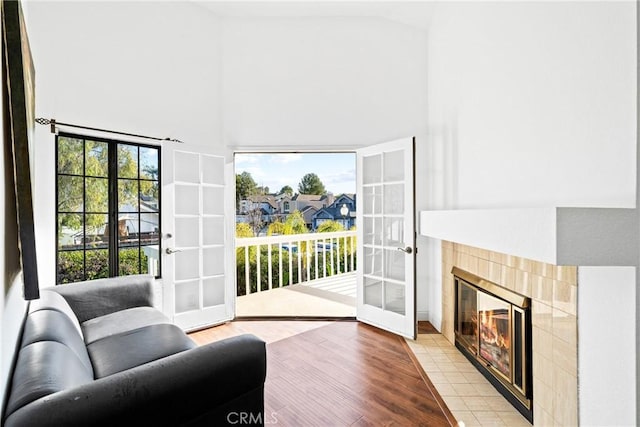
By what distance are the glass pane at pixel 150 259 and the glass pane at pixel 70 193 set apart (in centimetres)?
67

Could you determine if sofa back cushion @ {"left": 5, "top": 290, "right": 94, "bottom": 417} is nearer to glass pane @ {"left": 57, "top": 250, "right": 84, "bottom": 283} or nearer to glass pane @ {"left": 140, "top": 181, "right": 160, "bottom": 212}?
glass pane @ {"left": 57, "top": 250, "right": 84, "bottom": 283}

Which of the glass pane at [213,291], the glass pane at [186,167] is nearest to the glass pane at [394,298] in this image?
the glass pane at [213,291]

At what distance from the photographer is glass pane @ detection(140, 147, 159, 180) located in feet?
10.5

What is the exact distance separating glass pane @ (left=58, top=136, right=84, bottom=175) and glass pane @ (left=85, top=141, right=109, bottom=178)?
52mm

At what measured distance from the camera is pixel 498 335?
218cm

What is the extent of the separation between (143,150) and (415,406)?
3.21m

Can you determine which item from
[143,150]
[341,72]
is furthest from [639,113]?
[143,150]

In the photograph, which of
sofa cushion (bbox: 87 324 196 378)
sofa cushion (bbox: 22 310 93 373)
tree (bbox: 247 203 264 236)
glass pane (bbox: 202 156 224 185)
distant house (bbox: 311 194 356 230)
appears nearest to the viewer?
sofa cushion (bbox: 22 310 93 373)

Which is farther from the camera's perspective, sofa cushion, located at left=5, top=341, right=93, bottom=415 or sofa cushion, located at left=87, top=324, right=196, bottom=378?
sofa cushion, located at left=87, top=324, right=196, bottom=378

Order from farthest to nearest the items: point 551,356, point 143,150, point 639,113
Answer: point 143,150 < point 551,356 < point 639,113

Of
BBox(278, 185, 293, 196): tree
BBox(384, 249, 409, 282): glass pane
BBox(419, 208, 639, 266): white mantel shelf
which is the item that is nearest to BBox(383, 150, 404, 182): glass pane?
BBox(384, 249, 409, 282): glass pane

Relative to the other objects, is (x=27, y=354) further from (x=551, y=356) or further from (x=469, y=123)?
(x=469, y=123)

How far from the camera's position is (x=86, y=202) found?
2.85 m

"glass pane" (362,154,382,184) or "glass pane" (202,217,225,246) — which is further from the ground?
"glass pane" (362,154,382,184)
